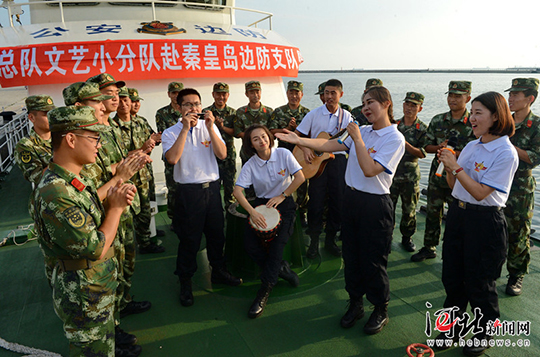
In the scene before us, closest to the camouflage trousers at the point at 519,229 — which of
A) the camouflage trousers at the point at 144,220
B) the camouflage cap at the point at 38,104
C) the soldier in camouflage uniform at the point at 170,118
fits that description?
the camouflage trousers at the point at 144,220

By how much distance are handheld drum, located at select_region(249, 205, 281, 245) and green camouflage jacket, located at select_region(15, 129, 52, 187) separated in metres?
2.16

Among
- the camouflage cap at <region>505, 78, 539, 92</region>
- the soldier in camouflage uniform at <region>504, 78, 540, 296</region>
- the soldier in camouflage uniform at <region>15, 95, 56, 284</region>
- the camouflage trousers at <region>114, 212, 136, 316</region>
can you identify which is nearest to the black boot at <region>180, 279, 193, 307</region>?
the camouflage trousers at <region>114, 212, 136, 316</region>

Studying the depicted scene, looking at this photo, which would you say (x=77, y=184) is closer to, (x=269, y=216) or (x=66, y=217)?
(x=66, y=217)

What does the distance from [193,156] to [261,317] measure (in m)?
1.86

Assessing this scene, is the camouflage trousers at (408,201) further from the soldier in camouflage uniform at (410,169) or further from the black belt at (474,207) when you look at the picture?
the black belt at (474,207)

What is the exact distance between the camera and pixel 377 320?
132 inches

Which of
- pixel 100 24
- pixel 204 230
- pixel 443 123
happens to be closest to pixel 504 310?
pixel 443 123

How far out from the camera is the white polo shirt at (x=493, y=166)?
8.93 feet

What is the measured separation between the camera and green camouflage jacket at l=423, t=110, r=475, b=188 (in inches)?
172

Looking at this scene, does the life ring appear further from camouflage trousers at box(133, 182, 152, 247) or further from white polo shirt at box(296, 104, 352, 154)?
camouflage trousers at box(133, 182, 152, 247)

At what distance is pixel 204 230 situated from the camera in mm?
4000

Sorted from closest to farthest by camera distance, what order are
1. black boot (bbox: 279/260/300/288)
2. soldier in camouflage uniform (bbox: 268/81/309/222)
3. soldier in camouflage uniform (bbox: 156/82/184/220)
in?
1. black boot (bbox: 279/260/300/288)
2. soldier in camouflage uniform (bbox: 156/82/184/220)
3. soldier in camouflage uniform (bbox: 268/81/309/222)

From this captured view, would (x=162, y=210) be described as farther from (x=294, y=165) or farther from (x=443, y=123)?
(x=443, y=123)

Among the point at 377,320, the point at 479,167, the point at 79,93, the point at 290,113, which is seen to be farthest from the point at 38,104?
the point at 479,167
